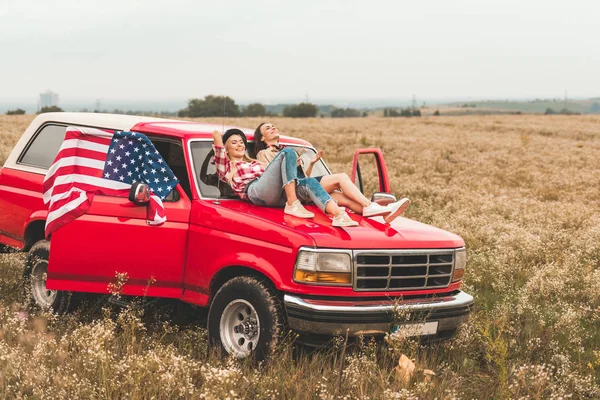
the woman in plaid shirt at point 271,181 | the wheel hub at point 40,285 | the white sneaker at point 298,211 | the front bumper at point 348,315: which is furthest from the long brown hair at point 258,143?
the wheel hub at point 40,285

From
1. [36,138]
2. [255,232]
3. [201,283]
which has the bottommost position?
[201,283]

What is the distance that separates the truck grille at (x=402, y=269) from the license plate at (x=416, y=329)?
1.02 feet

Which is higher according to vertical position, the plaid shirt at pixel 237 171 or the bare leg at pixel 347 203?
the plaid shirt at pixel 237 171

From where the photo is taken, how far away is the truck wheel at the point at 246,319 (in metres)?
5.09

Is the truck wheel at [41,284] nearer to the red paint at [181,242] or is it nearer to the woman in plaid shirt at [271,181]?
the red paint at [181,242]

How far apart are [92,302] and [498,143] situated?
31.0m

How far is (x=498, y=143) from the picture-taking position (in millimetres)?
35219

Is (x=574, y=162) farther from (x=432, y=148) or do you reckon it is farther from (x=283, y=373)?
(x=283, y=373)

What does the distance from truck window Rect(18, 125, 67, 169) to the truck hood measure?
2443 millimetres

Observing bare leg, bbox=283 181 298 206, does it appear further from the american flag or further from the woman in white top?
the american flag

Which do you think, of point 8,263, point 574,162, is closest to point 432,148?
point 574,162

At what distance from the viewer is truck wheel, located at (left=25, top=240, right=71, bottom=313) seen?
666 centimetres

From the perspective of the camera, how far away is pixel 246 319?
17.6 feet

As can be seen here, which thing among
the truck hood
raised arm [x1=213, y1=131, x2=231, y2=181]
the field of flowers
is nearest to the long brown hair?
raised arm [x1=213, y1=131, x2=231, y2=181]
